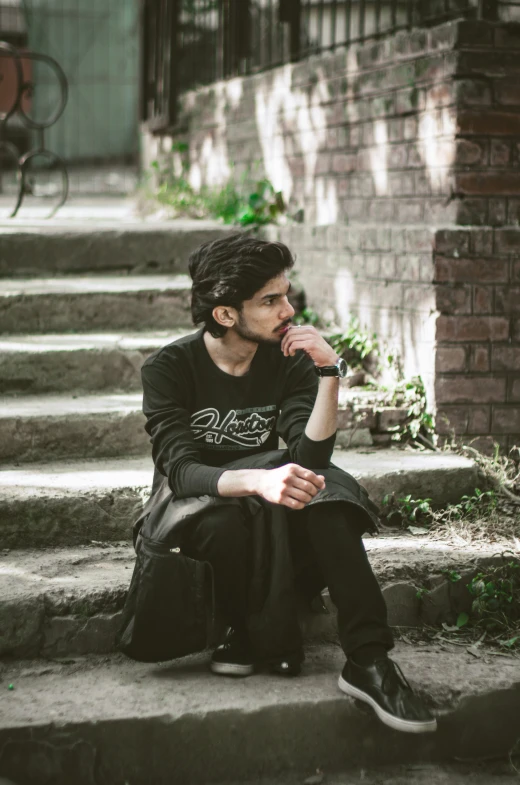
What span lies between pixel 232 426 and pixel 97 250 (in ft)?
7.77

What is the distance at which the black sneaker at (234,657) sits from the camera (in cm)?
264

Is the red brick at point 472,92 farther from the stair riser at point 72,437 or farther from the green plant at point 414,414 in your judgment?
the stair riser at point 72,437

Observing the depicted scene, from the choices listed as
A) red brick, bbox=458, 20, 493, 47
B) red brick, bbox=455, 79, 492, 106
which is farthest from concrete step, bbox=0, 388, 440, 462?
red brick, bbox=458, 20, 493, 47

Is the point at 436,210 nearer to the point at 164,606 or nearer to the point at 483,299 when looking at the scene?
the point at 483,299

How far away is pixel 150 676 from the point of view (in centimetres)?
266

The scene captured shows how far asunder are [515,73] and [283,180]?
1.74 m

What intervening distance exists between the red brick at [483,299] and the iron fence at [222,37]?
179 cm

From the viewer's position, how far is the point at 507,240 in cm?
360

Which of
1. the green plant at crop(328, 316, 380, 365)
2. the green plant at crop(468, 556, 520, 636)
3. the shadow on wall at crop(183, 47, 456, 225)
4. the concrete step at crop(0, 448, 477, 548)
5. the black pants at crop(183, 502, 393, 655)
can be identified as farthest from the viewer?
the green plant at crop(328, 316, 380, 365)

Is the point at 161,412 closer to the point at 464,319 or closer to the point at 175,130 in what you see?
the point at 464,319

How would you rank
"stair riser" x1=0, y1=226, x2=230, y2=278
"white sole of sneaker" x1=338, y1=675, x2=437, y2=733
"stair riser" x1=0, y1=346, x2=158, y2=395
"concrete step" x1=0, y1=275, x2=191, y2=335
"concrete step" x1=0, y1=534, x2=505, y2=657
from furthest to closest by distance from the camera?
1. "stair riser" x1=0, y1=226, x2=230, y2=278
2. "concrete step" x1=0, y1=275, x2=191, y2=335
3. "stair riser" x1=0, y1=346, x2=158, y2=395
4. "concrete step" x1=0, y1=534, x2=505, y2=657
5. "white sole of sneaker" x1=338, y1=675, x2=437, y2=733

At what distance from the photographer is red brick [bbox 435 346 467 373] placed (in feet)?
11.9

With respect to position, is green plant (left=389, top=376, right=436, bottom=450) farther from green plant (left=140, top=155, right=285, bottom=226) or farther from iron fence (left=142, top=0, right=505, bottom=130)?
iron fence (left=142, top=0, right=505, bottom=130)

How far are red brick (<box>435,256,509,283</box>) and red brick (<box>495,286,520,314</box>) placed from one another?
0.14ft
